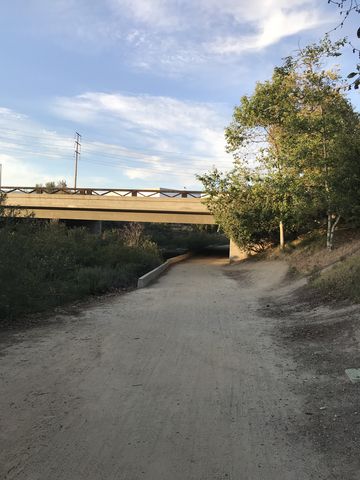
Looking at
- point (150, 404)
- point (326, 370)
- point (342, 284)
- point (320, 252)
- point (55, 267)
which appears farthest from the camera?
point (320, 252)

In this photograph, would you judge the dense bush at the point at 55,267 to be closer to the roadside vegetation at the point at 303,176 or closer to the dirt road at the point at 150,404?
the dirt road at the point at 150,404

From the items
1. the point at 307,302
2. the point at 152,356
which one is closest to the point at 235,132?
the point at 307,302

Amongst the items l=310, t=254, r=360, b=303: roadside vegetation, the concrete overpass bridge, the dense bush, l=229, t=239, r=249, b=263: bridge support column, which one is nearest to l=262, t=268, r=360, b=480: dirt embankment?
l=310, t=254, r=360, b=303: roadside vegetation

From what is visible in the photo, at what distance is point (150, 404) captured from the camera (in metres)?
5.16

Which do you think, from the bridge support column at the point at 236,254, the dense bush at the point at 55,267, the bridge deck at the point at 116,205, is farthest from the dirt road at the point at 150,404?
the bridge deck at the point at 116,205

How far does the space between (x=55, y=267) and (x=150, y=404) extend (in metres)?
11.4

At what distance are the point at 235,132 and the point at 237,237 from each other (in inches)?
266

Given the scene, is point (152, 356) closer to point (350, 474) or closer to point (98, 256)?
point (350, 474)

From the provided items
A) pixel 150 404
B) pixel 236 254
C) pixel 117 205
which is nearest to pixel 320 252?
pixel 236 254

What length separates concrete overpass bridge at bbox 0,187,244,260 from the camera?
36.1 meters

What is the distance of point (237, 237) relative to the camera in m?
28.3

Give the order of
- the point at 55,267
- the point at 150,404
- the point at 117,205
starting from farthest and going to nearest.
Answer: the point at 117,205
the point at 55,267
the point at 150,404

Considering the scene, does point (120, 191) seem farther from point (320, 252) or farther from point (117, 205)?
point (320, 252)

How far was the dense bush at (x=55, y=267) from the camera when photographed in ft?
32.9
